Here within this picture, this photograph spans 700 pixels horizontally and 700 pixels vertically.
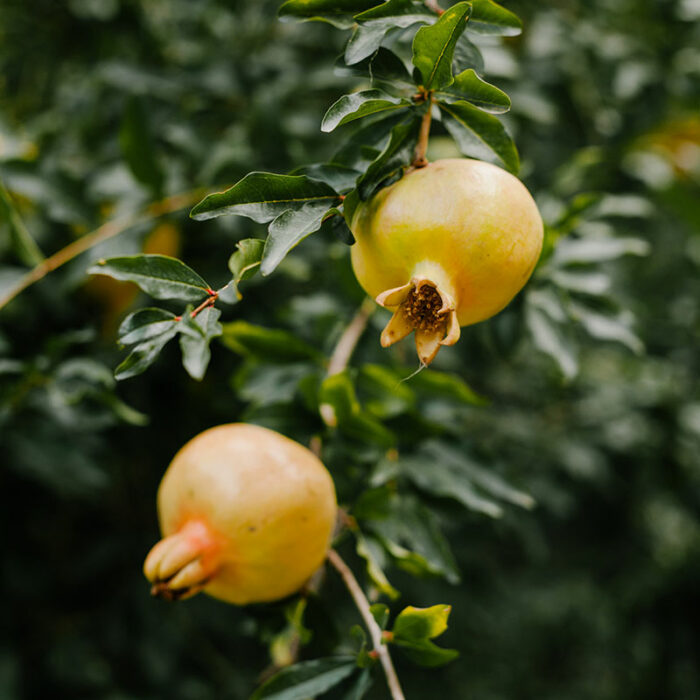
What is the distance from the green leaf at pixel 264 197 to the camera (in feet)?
1.86

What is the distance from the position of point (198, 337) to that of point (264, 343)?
375 mm

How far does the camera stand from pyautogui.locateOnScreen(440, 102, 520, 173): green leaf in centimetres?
64

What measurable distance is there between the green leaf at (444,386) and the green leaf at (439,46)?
1.49 feet

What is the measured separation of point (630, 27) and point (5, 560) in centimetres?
199

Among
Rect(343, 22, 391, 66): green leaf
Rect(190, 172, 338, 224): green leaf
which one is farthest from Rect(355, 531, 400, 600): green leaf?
Rect(343, 22, 391, 66): green leaf

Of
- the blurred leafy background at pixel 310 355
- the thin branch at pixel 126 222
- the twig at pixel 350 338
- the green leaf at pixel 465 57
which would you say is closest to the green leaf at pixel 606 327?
the blurred leafy background at pixel 310 355

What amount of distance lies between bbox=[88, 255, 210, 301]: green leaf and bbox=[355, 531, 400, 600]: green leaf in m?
0.39

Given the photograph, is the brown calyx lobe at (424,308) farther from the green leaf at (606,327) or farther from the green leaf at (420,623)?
the green leaf at (606,327)

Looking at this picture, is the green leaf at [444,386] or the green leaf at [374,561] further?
the green leaf at [444,386]

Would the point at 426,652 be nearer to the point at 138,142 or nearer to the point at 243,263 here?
the point at 243,263

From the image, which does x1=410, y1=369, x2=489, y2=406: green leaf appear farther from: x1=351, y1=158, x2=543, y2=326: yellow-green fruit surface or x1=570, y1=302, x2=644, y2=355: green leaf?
x1=351, y1=158, x2=543, y2=326: yellow-green fruit surface

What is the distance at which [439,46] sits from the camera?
583 mm

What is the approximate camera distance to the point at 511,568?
84.7 inches

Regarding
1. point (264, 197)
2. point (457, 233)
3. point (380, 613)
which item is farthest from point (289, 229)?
point (380, 613)
